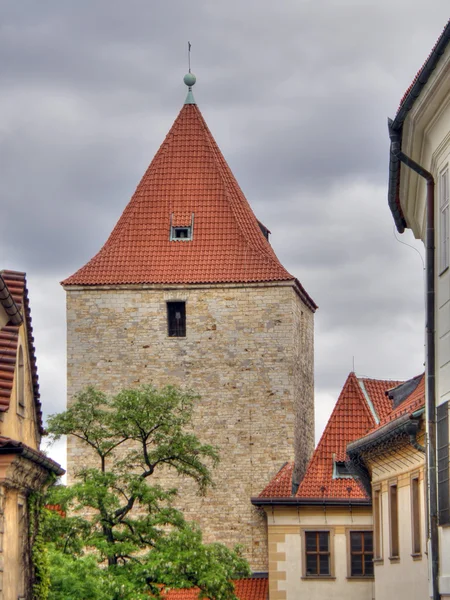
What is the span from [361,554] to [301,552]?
1.60 m

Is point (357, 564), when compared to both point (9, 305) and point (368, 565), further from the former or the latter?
point (9, 305)

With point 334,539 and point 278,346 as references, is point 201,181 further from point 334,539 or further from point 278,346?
point 334,539

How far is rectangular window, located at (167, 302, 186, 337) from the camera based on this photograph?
176 feet

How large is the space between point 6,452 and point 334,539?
1158 inches

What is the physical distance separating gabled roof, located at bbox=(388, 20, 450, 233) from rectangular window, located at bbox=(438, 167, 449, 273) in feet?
2.19

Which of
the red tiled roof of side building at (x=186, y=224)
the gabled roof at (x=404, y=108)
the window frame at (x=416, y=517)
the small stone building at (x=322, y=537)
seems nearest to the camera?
the gabled roof at (x=404, y=108)

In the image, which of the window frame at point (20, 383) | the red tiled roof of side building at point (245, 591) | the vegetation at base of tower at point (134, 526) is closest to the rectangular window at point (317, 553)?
the red tiled roof of side building at point (245, 591)

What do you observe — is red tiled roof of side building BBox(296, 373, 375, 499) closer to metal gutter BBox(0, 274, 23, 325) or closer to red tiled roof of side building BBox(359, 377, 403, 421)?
red tiled roof of side building BBox(359, 377, 403, 421)

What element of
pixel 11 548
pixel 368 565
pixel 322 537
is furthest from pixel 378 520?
Result: pixel 322 537

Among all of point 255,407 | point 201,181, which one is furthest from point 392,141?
point 201,181

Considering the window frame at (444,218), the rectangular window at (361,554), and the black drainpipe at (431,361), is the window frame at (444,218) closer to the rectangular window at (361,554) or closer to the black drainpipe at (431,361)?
the black drainpipe at (431,361)

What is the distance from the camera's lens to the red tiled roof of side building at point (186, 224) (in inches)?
2137

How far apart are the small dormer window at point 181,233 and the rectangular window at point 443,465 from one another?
1570 inches

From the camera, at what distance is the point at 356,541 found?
150 feet
